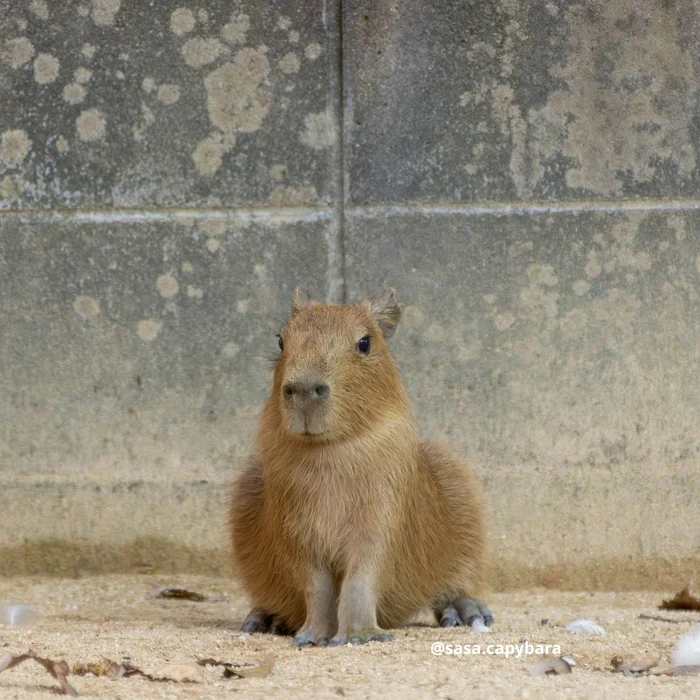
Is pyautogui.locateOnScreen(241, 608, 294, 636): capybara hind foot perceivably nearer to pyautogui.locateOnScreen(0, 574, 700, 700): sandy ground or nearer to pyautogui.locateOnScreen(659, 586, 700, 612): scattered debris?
pyautogui.locateOnScreen(0, 574, 700, 700): sandy ground

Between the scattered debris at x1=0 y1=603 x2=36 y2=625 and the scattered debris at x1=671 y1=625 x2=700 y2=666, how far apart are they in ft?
7.09

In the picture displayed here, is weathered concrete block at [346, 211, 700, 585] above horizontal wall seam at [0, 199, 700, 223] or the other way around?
the other way around

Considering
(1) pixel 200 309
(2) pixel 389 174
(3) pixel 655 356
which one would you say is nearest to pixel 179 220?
(1) pixel 200 309

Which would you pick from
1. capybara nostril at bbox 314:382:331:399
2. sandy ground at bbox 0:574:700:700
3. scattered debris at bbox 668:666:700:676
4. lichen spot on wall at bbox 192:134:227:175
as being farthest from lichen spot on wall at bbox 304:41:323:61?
scattered debris at bbox 668:666:700:676

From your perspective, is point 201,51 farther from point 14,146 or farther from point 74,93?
point 14,146

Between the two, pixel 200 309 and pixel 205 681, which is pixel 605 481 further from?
pixel 205 681

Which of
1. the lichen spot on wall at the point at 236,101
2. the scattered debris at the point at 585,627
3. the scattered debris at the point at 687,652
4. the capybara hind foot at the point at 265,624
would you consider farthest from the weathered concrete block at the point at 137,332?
the scattered debris at the point at 687,652

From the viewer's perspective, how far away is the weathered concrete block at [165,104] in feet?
16.9

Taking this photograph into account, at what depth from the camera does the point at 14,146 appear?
203 inches

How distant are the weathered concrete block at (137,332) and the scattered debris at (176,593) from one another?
1.39ft

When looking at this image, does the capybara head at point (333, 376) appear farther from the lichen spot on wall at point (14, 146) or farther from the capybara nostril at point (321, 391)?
the lichen spot on wall at point (14, 146)

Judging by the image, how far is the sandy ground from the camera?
3.11 meters

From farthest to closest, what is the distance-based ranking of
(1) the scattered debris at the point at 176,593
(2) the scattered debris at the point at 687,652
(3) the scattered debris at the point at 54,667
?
(1) the scattered debris at the point at 176,593, (2) the scattered debris at the point at 687,652, (3) the scattered debris at the point at 54,667

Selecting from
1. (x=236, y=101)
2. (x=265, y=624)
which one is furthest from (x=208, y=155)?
(x=265, y=624)
